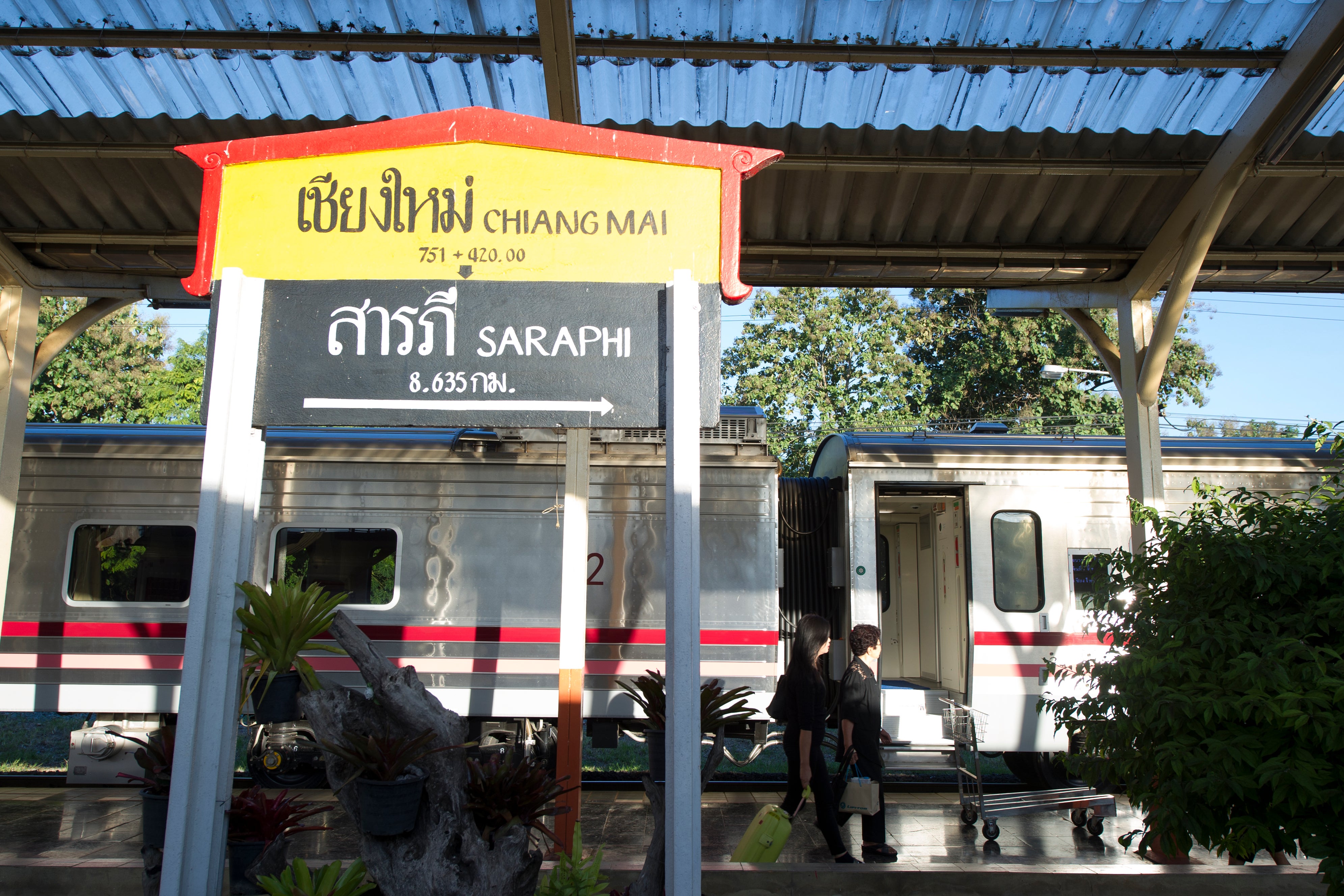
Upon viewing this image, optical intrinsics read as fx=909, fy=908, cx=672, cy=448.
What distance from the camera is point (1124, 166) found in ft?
20.6

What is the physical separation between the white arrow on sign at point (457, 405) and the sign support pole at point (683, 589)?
0.99 feet

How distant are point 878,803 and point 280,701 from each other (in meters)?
3.85

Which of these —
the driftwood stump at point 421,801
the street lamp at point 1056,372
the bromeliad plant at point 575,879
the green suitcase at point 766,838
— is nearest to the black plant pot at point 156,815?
the driftwood stump at point 421,801

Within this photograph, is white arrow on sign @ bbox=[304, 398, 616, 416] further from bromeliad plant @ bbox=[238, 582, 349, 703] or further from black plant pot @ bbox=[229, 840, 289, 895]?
black plant pot @ bbox=[229, 840, 289, 895]

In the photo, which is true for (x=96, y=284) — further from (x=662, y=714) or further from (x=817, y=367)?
(x=817, y=367)

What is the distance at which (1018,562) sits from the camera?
26.3 ft

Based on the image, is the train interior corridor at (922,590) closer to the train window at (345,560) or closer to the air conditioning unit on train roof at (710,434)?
the air conditioning unit on train roof at (710,434)

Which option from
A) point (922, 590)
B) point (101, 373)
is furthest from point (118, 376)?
point (922, 590)

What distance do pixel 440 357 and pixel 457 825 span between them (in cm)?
184

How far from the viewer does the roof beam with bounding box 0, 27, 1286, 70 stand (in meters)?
5.66

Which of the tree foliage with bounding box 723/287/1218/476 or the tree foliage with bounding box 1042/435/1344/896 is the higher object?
the tree foliage with bounding box 723/287/1218/476

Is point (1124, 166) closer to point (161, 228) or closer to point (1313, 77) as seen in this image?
point (1313, 77)

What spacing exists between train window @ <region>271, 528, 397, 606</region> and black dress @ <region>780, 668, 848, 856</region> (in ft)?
11.8

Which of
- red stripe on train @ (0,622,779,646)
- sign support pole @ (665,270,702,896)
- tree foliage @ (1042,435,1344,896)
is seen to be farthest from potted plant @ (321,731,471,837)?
red stripe on train @ (0,622,779,646)
